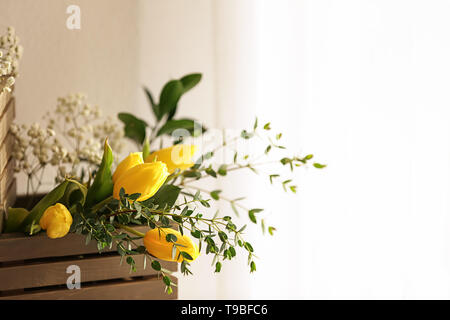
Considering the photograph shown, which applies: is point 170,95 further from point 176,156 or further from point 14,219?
point 14,219

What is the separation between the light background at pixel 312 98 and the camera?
2.69 feet

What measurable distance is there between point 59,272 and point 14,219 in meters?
0.12

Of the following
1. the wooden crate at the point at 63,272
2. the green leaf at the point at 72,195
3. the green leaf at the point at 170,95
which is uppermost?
the green leaf at the point at 170,95

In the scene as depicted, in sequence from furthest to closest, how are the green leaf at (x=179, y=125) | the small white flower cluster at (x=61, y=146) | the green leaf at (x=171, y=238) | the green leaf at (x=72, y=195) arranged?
the green leaf at (x=179, y=125) < the small white flower cluster at (x=61, y=146) < the green leaf at (x=72, y=195) < the green leaf at (x=171, y=238)

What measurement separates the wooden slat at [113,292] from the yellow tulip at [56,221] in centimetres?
8

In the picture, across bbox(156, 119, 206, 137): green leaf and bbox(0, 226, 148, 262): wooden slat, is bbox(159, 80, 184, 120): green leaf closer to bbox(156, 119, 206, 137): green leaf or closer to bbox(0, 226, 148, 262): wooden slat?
bbox(156, 119, 206, 137): green leaf

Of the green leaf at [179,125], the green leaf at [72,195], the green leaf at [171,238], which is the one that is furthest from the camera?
the green leaf at [179,125]

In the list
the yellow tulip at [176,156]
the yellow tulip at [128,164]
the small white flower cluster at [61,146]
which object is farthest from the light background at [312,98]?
the yellow tulip at [128,164]

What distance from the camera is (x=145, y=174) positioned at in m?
0.60

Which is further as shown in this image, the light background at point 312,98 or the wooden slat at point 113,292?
the light background at point 312,98

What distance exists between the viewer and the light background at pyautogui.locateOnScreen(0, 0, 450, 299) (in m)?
0.82

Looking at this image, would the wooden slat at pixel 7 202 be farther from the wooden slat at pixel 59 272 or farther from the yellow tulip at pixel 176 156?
the yellow tulip at pixel 176 156
